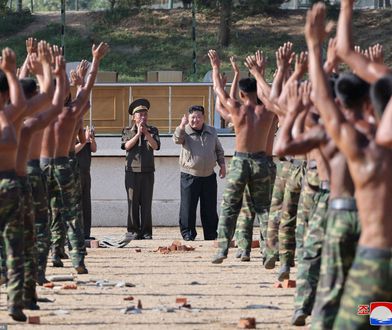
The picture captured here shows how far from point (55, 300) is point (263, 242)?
5038 millimetres

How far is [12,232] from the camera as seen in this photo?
12.4m

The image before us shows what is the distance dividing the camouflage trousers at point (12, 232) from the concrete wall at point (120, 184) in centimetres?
1467

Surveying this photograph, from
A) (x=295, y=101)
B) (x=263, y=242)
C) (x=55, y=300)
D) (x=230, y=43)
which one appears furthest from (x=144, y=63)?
(x=295, y=101)

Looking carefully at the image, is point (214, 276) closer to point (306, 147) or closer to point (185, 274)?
point (185, 274)

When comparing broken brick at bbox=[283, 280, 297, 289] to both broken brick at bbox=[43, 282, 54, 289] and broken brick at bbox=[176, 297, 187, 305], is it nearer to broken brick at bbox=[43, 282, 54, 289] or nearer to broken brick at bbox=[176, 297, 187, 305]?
broken brick at bbox=[176, 297, 187, 305]

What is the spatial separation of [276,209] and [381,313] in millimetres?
7664

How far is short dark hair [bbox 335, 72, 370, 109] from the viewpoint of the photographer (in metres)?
10.3

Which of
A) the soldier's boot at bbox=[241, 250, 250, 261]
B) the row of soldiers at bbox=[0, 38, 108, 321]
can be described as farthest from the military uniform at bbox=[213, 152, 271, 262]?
the row of soldiers at bbox=[0, 38, 108, 321]

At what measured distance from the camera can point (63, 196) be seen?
675 inches

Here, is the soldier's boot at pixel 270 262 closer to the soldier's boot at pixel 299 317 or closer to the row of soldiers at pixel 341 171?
the row of soldiers at pixel 341 171

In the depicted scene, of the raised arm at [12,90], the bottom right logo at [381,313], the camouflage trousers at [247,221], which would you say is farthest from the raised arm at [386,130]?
the camouflage trousers at [247,221]

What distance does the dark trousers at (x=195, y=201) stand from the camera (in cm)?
2364

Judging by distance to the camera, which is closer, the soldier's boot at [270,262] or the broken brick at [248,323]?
the broken brick at [248,323]

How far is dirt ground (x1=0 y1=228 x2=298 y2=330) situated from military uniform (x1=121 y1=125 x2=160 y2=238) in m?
3.17
